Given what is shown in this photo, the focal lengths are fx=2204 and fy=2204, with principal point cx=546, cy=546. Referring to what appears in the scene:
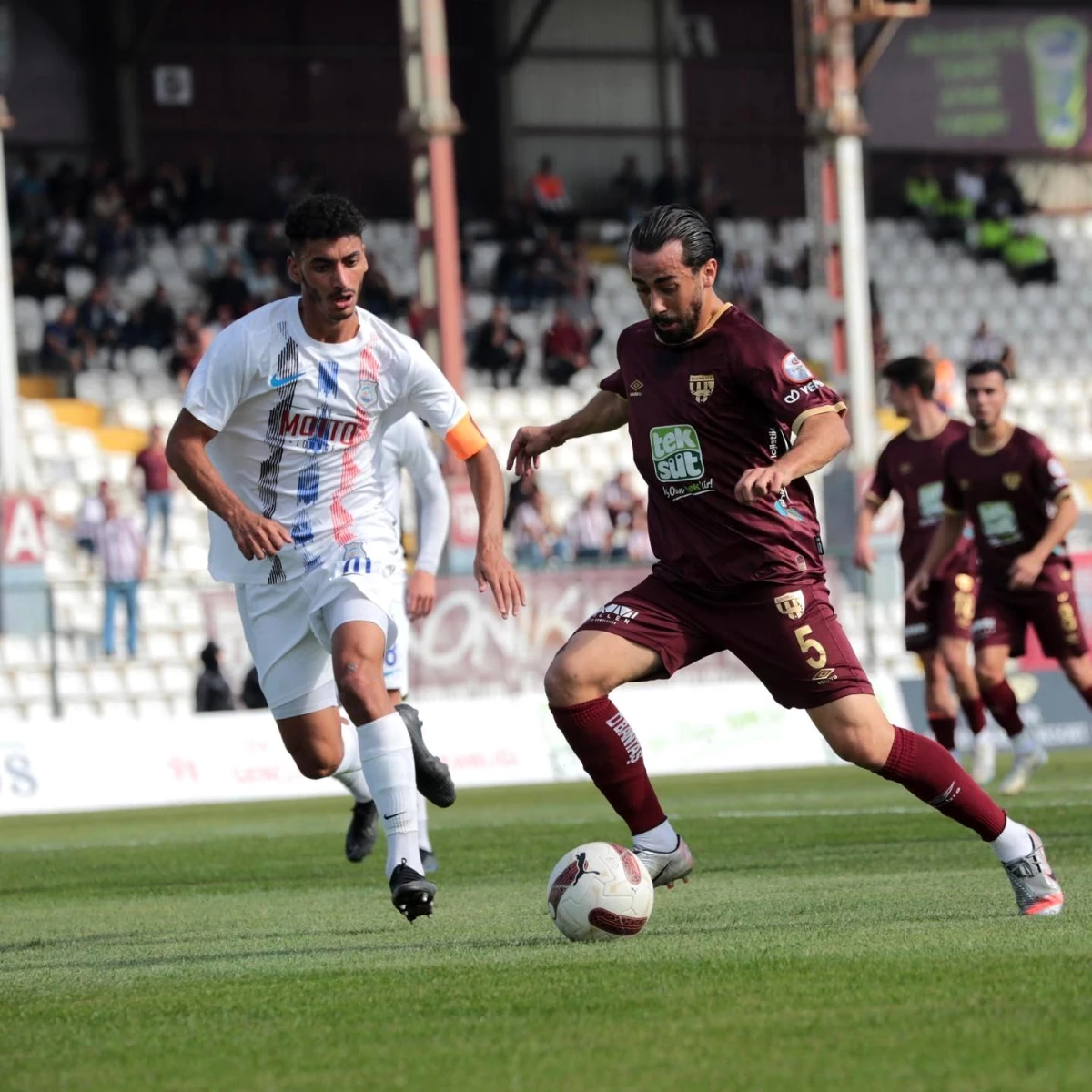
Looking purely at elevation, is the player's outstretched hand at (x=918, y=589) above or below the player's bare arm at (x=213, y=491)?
below

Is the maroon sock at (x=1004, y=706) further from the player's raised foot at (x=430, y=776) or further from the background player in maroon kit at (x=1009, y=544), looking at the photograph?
the player's raised foot at (x=430, y=776)

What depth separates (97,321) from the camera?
90.7 feet

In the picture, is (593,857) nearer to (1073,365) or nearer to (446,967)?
(446,967)

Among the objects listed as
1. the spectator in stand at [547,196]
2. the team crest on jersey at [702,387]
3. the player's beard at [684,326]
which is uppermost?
the spectator in stand at [547,196]

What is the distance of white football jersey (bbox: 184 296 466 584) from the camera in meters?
7.71

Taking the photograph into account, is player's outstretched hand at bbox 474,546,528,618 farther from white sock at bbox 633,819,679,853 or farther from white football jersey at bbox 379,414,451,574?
white football jersey at bbox 379,414,451,574

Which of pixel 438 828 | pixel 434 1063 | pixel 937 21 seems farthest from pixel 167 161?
pixel 434 1063

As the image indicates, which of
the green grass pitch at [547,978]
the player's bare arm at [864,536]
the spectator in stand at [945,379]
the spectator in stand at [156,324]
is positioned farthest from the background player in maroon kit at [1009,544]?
the spectator in stand at [156,324]

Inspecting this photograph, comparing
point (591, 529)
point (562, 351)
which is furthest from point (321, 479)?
point (562, 351)

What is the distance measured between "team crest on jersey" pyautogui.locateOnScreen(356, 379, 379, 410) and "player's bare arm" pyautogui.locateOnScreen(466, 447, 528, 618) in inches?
16.0

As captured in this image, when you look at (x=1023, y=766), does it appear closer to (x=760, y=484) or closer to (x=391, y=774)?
(x=391, y=774)

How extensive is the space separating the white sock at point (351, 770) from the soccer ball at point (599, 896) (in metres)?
2.66

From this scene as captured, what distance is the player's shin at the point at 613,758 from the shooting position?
275 inches

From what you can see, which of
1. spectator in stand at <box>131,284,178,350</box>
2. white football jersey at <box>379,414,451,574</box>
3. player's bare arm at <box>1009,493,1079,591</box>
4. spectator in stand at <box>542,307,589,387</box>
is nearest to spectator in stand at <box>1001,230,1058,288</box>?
spectator in stand at <box>542,307,589,387</box>
